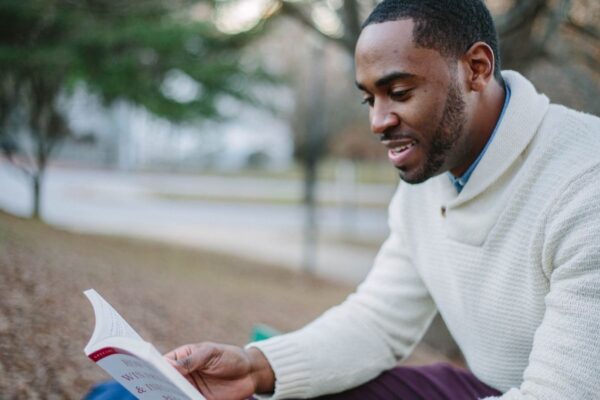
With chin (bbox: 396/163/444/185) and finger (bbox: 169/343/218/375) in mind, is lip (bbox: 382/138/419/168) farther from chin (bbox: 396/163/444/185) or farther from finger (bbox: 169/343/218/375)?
finger (bbox: 169/343/218/375)

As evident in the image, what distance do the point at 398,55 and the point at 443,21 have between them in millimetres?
164

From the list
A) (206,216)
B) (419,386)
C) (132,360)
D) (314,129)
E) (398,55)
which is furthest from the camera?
(206,216)

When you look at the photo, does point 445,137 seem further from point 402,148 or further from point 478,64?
point 478,64

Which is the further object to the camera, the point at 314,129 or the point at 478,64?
the point at 314,129

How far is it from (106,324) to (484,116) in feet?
3.89

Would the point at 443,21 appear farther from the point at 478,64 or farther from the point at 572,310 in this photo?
the point at 572,310

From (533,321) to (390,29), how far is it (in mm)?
883

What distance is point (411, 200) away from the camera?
2277 mm

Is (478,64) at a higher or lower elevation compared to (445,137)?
higher

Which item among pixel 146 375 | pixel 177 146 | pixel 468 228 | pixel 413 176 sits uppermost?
pixel 413 176

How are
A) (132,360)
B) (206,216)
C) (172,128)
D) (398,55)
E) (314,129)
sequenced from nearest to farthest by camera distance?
1. (132,360)
2. (398,55)
3. (172,128)
4. (314,129)
5. (206,216)

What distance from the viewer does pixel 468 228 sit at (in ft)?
6.46

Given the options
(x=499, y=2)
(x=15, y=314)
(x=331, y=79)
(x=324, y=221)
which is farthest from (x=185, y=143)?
(x=15, y=314)

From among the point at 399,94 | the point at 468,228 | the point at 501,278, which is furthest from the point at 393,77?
the point at 501,278
